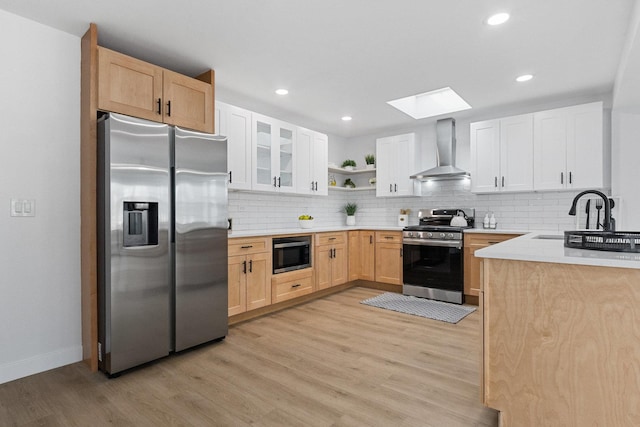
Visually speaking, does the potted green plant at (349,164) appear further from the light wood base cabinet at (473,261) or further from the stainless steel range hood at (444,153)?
the light wood base cabinet at (473,261)

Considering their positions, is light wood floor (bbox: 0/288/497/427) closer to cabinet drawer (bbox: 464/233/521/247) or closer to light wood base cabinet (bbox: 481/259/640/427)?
light wood base cabinet (bbox: 481/259/640/427)

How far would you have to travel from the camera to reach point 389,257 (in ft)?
16.2

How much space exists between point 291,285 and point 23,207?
2528mm

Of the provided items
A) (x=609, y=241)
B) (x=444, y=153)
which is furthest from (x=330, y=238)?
(x=609, y=241)

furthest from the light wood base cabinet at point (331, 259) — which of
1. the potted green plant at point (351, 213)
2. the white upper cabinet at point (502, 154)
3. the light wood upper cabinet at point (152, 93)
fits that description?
the light wood upper cabinet at point (152, 93)

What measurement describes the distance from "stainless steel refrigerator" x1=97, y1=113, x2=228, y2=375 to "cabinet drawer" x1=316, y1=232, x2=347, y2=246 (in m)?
1.66

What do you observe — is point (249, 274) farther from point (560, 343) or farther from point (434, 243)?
point (560, 343)

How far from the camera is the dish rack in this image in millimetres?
1605

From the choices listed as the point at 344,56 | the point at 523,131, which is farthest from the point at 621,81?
the point at 344,56

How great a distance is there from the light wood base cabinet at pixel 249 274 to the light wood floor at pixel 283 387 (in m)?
0.37

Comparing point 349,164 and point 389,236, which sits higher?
point 349,164

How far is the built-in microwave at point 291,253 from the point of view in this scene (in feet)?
12.7

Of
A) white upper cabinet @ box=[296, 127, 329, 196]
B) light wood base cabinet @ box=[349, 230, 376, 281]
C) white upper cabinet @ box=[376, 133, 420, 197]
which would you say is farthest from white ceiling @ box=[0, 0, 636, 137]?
light wood base cabinet @ box=[349, 230, 376, 281]

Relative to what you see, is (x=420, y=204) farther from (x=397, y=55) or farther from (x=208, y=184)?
(x=208, y=184)
